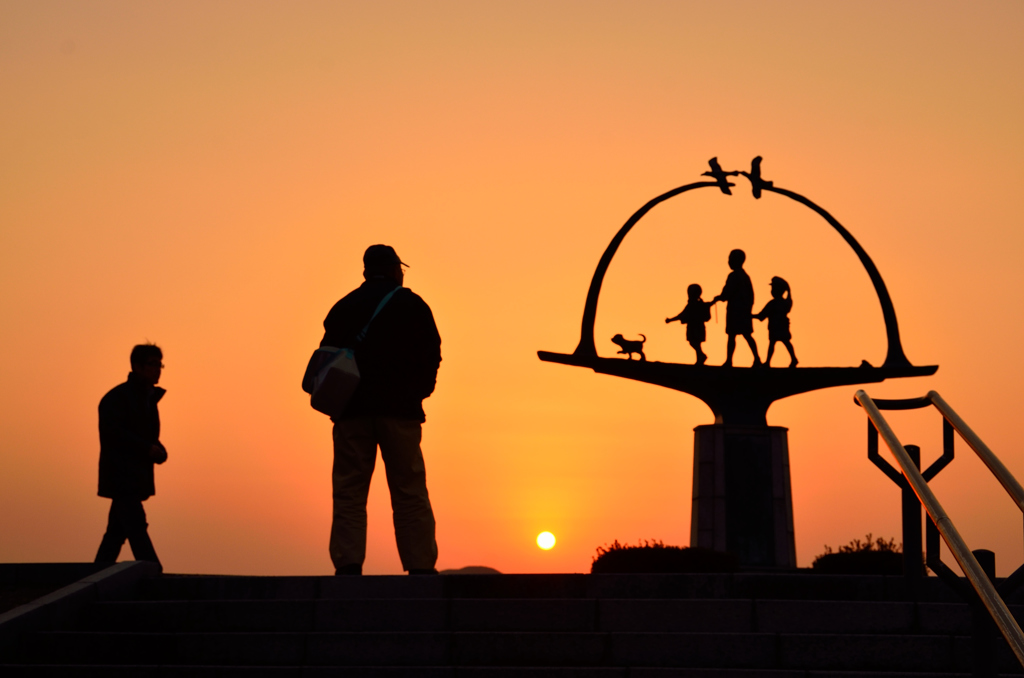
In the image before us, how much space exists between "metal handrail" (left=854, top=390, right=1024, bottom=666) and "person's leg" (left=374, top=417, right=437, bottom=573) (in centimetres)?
282

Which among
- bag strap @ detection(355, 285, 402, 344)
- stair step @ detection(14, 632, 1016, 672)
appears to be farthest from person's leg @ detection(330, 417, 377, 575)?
stair step @ detection(14, 632, 1016, 672)

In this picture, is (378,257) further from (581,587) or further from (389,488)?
(581,587)

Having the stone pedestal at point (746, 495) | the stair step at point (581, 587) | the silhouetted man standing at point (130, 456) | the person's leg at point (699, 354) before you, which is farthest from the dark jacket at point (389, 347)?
the person's leg at point (699, 354)

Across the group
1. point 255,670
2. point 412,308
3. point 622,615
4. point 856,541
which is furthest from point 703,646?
point 856,541

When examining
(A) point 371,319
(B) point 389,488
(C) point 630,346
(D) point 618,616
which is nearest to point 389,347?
(A) point 371,319

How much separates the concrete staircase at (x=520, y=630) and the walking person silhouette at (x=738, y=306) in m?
7.88

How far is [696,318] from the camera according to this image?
15.5 meters

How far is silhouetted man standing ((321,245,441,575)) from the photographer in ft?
25.7

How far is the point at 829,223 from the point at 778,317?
→ 141cm

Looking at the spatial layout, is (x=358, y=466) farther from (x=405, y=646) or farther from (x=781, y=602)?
(x=781, y=602)

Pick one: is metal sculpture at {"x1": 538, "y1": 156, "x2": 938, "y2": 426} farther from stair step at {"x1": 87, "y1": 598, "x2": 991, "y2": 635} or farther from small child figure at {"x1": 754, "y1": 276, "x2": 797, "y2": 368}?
stair step at {"x1": 87, "y1": 598, "x2": 991, "y2": 635}

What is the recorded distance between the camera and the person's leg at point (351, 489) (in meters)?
7.80

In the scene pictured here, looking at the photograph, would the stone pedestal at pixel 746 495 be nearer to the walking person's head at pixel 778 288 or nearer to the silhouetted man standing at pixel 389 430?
the walking person's head at pixel 778 288

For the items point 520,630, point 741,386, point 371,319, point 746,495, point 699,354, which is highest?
point 699,354
